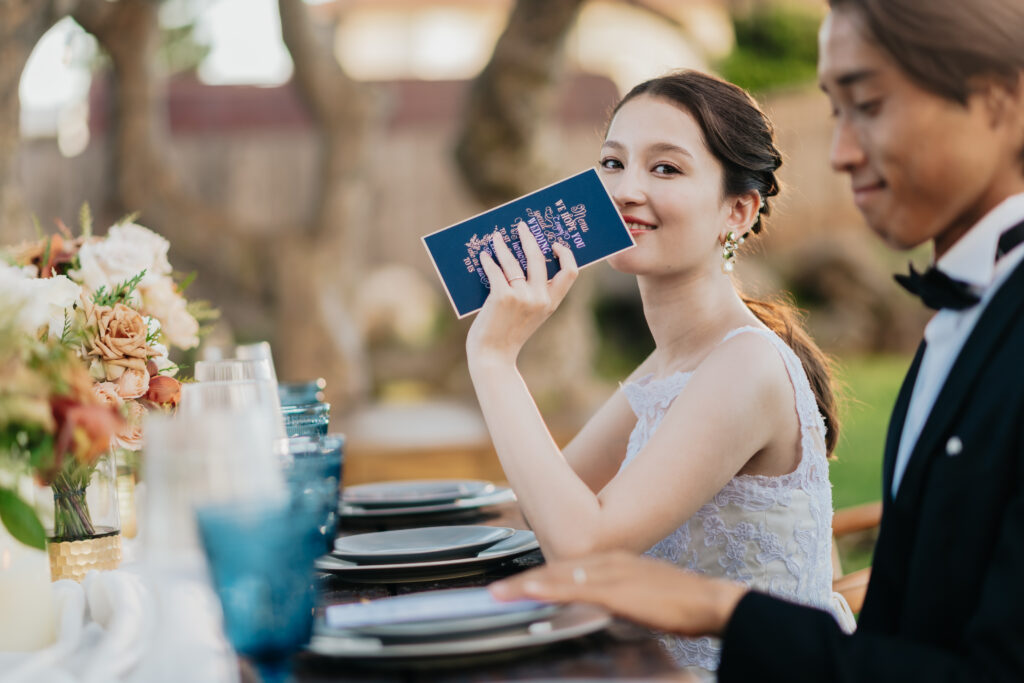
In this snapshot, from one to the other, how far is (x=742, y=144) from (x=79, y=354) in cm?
118

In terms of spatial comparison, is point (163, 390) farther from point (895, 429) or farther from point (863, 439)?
point (863, 439)

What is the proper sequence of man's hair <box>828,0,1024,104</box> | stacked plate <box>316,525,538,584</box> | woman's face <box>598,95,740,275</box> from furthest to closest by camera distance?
woman's face <box>598,95,740,275</box>, stacked plate <box>316,525,538,584</box>, man's hair <box>828,0,1024,104</box>

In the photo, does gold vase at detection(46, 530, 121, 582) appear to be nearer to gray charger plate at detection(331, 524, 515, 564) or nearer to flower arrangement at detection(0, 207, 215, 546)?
flower arrangement at detection(0, 207, 215, 546)

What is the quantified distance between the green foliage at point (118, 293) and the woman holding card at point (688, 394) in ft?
A: 1.79

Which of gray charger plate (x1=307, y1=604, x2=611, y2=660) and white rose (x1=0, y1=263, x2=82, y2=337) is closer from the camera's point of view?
gray charger plate (x1=307, y1=604, x2=611, y2=660)

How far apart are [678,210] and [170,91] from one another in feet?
32.2

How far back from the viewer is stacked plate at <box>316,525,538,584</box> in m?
1.33

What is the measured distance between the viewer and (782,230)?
1068 cm

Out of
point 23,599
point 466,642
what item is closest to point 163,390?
point 23,599

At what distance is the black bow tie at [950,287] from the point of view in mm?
1067

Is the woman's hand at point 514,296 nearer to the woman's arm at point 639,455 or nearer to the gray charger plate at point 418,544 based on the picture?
the woman's arm at point 639,455

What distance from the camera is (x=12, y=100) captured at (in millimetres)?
3205

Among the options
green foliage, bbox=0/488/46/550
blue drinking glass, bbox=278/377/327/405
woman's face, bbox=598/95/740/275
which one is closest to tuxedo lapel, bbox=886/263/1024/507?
woman's face, bbox=598/95/740/275

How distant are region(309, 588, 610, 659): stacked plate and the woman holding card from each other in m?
0.29
